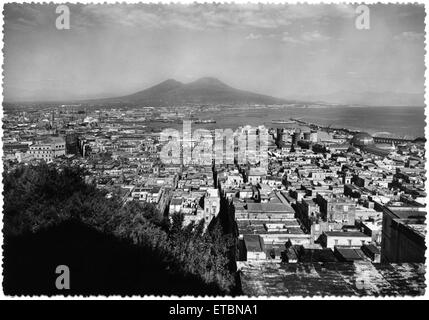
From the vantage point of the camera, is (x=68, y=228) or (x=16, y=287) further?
(x=68, y=228)

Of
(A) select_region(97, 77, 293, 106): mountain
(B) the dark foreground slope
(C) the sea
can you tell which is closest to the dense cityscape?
(B) the dark foreground slope

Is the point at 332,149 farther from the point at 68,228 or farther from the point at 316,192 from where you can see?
the point at 68,228

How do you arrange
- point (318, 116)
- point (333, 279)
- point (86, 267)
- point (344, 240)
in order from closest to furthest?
point (333, 279), point (86, 267), point (344, 240), point (318, 116)

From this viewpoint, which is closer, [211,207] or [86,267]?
[86,267]

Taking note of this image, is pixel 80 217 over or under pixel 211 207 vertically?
over

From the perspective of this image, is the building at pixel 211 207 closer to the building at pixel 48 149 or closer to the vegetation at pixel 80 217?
the building at pixel 48 149

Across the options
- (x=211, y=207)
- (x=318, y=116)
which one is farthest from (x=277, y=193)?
(x=318, y=116)

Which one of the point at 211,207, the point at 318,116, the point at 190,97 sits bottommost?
the point at 211,207

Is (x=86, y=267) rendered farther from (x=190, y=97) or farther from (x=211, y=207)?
(x=190, y=97)
